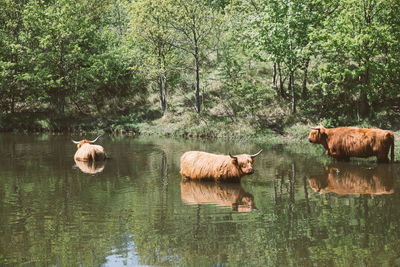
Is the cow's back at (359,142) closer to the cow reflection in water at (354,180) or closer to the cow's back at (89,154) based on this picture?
the cow reflection in water at (354,180)

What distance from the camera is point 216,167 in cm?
1247

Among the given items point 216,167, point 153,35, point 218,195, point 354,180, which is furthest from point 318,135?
point 153,35

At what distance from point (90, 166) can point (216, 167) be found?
506 centimetres

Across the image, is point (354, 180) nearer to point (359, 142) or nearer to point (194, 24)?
point (359, 142)

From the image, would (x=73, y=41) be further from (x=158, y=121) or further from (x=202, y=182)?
(x=202, y=182)

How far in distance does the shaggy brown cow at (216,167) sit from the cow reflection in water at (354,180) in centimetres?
186

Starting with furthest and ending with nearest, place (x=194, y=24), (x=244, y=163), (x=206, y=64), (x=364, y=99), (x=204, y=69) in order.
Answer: (x=206, y=64), (x=204, y=69), (x=194, y=24), (x=364, y=99), (x=244, y=163)

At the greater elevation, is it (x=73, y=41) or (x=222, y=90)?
(x=73, y=41)

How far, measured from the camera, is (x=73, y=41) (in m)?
30.6

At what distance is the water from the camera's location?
716 cm

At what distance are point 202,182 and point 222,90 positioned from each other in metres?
17.6

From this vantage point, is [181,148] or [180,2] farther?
[180,2]

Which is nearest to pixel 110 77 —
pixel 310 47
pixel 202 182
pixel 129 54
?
pixel 129 54

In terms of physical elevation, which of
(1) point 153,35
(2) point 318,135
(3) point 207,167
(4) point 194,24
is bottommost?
(3) point 207,167
